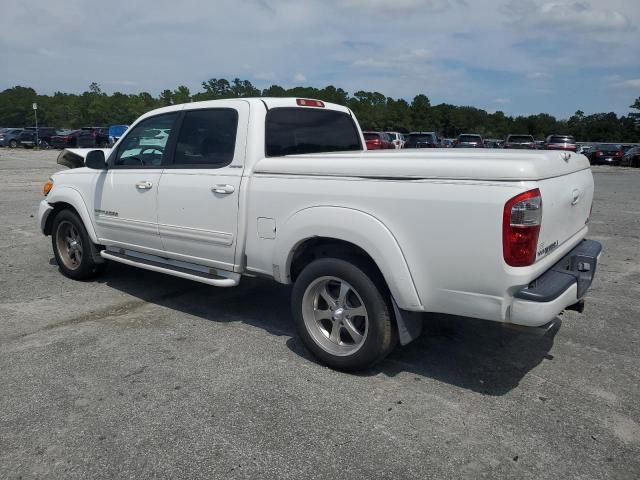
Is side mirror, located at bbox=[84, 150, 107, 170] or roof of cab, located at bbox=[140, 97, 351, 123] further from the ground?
roof of cab, located at bbox=[140, 97, 351, 123]

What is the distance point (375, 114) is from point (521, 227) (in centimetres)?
8191

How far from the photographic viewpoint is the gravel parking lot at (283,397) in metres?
Result: 2.87

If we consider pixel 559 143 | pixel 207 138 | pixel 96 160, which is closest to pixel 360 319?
pixel 207 138

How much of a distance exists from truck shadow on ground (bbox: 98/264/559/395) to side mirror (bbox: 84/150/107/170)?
4.26ft

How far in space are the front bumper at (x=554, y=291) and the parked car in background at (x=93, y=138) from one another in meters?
38.3

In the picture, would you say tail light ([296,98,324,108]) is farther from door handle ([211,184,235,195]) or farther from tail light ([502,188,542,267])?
tail light ([502,188,542,267])

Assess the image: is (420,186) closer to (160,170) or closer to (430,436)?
(430,436)

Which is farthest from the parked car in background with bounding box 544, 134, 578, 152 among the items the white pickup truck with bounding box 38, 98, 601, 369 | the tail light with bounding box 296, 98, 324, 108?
the tail light with bounding box 296, 98, 324, 108

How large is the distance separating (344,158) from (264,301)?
217 cm

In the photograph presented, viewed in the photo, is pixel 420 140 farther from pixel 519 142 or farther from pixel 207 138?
pixel 207 138

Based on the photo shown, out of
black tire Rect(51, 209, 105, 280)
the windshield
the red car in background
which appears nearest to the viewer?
black tire Rect(51, 209, 105, 280)

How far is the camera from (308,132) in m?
4.96

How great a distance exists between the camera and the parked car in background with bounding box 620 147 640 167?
3256cm

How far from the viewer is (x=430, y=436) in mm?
3094
